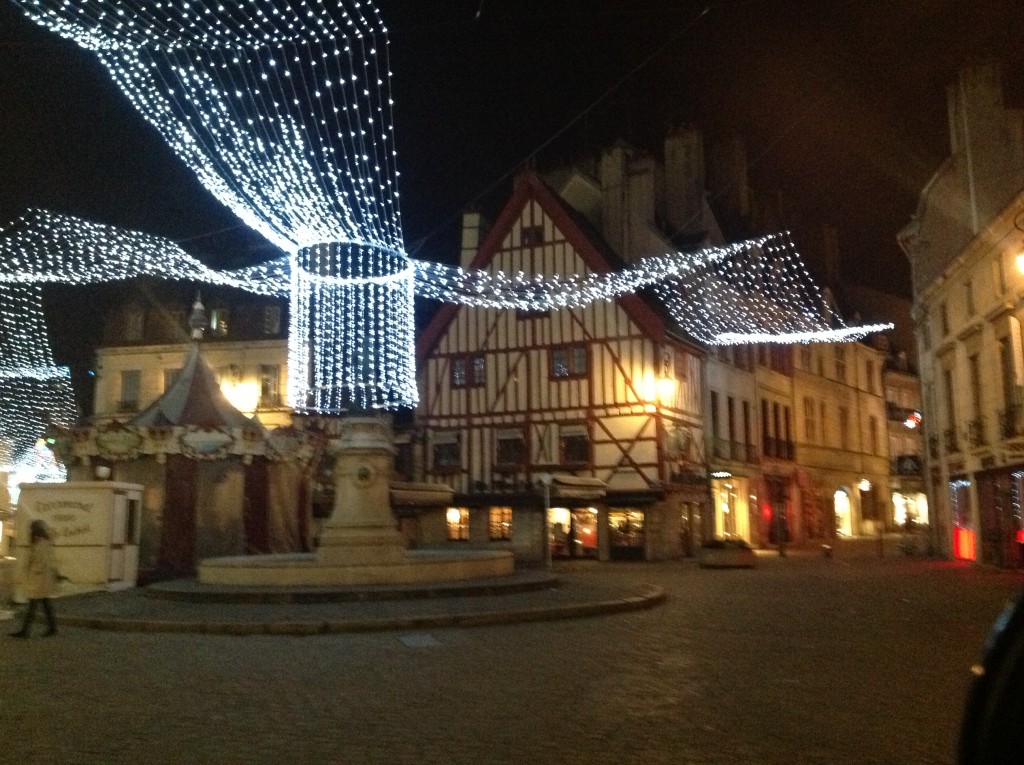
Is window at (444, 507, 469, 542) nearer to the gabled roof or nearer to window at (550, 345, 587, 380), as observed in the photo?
the gabled roof

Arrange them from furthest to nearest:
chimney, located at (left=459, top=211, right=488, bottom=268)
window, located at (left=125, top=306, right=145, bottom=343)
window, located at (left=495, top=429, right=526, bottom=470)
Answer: window, located at (left=125, top=306, right=145, bottom=343) → chimney, located at (left=459, top=211, right=488, bottom=268) → window, located at (left=495, top=429, right=526, bottom=470)

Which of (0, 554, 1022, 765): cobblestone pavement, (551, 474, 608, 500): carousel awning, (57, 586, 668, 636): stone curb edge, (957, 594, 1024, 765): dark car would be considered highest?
(551, 474, 608, 500): carousel awning

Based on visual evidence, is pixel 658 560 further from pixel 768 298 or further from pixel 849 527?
pixel 849 527

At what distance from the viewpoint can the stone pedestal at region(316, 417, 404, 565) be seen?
1625 cm

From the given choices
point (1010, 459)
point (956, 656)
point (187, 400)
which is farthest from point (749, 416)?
point (956, 656)

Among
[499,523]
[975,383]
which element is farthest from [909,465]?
[499,523]

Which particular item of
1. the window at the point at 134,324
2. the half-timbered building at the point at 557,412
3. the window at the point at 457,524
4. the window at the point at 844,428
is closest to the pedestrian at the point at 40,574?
the half-timbered building at the point at 557,412

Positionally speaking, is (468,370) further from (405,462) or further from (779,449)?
(779,449)

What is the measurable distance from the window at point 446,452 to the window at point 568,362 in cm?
422

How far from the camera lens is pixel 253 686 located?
26.0ft

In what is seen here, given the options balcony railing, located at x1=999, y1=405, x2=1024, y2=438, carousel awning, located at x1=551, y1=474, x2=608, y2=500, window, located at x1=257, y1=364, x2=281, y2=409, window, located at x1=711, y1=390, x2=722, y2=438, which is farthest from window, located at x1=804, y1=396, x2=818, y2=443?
window, located at x1=257, y1=364, x2=281, y2=409

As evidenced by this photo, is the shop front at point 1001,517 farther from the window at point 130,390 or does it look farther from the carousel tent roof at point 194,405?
the window at point 130,390

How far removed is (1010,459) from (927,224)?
996cm

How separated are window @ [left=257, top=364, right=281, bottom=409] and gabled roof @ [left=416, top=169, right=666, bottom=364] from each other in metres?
6.31
